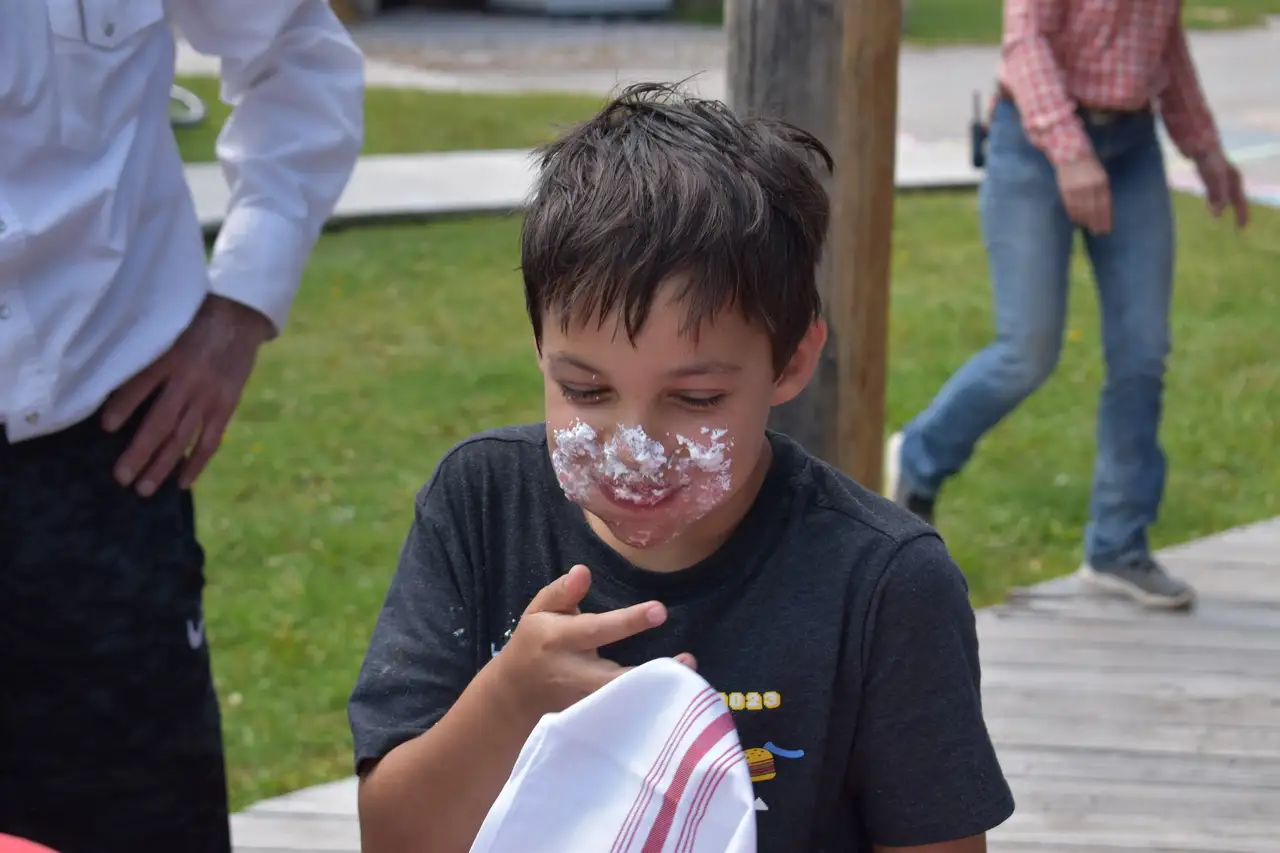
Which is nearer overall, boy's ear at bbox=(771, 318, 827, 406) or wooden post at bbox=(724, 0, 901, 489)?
boy's ear at bbox=(771, 318, 827, 406)

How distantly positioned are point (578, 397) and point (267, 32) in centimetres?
96

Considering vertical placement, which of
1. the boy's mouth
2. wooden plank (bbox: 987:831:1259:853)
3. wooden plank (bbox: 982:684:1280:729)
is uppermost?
the boy's mouth

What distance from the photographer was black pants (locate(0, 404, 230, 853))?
2107mm

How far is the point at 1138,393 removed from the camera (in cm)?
415

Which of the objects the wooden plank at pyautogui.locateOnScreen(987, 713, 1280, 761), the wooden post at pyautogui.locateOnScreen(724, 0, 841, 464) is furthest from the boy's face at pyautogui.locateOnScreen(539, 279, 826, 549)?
the wooden plank at pyautogui.locateOnScreen(987, 713, 1280, 761)

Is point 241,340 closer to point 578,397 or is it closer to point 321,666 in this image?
point 578,397

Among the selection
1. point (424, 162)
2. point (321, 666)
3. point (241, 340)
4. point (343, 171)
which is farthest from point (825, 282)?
A: point (424, 162)

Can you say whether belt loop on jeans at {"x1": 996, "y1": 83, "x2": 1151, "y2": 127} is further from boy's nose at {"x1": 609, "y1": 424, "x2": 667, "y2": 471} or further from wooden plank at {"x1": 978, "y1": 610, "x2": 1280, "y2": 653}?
boy's nose at {"x1": 609, "y1": 424, "x2": 667, "y2": 471}

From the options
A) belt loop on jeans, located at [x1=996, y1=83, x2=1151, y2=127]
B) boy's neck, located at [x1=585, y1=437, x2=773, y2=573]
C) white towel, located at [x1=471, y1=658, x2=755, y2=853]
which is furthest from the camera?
belt loop on jeans, located at [x1=996, y1=83, x2=1151, y2=127]

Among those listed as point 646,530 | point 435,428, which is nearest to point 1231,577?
point 435,428

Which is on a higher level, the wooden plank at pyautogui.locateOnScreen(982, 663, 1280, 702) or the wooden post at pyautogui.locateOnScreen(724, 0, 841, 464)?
the wooden post at pyautogui.locateOnScreen(724, 0, 841, 464)

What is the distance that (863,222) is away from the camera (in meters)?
3.08

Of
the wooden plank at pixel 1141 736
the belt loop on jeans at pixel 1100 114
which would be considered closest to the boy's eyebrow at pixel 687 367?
the wooden plank at pixel 1141 736

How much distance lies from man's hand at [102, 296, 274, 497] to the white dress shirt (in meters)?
0.03
